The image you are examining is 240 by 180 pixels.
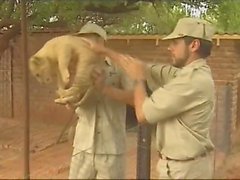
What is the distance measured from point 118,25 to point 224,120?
95.2 inches

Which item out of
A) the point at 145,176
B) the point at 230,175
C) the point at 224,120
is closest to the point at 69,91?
the point at 145,176

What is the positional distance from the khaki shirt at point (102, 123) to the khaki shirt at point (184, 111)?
476mm

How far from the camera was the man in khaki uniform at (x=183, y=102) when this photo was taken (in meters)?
3.01

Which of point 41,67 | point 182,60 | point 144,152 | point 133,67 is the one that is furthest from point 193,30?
point 144,152

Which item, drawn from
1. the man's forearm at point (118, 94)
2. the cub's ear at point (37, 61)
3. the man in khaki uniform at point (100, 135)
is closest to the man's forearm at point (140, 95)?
the man's forearm at point (118, 94)

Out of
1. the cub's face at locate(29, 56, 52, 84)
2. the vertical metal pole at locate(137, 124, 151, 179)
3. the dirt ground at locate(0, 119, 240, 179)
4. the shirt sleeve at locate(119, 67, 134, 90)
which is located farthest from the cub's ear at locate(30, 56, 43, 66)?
the dirt ground at locate(0, 119, 240, 179)

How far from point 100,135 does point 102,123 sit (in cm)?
8

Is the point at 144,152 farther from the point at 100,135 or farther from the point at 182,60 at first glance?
the point at 182,60

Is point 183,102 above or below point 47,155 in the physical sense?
above

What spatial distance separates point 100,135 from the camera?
364cm

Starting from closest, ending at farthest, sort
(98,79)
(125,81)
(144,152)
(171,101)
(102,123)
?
1. (171,101)
2. (98,79)
3. (125,81)
4. (102,123)
5. (144,152)

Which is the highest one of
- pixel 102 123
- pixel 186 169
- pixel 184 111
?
pixel 184 111

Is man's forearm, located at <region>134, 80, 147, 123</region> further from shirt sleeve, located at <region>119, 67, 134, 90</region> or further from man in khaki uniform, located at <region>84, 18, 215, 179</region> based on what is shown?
shirt sleeve, located at <region>119, 67, 134, 90</region>

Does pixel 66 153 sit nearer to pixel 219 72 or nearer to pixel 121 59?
pixel 219 72
